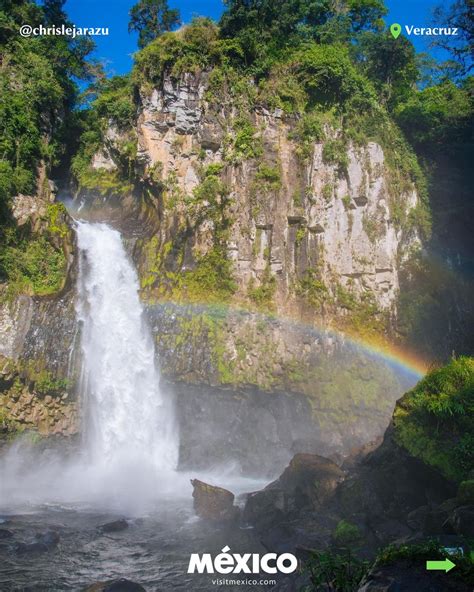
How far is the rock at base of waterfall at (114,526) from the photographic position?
38.9ft

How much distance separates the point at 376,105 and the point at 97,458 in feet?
71.0

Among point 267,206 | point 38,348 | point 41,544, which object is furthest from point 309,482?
point 267,206

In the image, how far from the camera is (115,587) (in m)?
7.95

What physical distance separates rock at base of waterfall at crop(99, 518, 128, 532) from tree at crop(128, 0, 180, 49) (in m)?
27.1

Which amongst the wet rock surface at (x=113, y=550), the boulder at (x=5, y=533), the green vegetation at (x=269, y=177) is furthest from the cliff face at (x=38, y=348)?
the green vegetation at (x=269, y=177)

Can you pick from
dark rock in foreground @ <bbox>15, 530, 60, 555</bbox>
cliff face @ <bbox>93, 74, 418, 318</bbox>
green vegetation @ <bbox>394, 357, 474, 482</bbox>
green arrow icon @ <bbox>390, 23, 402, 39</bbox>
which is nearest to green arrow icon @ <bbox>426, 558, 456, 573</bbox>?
green vegetation @ <bbox>394, 357, 474, 482</bbox>

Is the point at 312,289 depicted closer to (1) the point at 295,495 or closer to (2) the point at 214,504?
(1) the point at 295,495

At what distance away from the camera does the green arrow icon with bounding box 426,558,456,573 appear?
4.09 meters

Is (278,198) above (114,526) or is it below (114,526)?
above

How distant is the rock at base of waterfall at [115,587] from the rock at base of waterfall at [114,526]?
12.6 ft

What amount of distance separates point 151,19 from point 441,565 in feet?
107

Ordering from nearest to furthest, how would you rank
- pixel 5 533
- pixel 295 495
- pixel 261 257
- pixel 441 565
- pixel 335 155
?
pixel 441 565 < pixel 5 533 < pixel 295 495 < pixel 261 257 < pixel 335 155

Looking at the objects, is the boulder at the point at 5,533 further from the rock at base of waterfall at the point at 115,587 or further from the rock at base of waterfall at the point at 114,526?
the rock at base of waterfall at the point at 115,587

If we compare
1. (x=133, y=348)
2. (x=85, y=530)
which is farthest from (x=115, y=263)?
(x=85, y=530)
